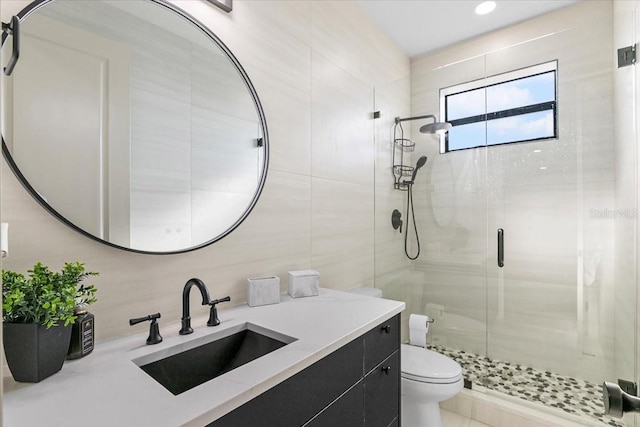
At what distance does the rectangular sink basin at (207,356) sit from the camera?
98 centimetres

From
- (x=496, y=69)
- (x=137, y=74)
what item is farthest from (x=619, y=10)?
(x=137, y=74)

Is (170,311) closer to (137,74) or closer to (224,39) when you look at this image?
(137,74)

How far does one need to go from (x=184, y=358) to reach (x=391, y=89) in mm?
2442

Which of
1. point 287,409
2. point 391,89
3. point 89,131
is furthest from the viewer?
point 391,89

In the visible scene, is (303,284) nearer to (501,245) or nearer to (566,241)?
(501,245)

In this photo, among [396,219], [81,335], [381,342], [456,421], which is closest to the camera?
[81,335]

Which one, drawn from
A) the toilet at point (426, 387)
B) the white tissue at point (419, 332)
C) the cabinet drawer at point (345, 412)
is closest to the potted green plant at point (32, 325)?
the cabinet drawer at point (345, 412)

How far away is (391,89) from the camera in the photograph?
268 centimetres

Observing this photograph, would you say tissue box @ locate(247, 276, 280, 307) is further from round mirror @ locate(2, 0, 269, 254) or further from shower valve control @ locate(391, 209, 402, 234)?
shower valve control @ locate(391, 209, 402, 234)

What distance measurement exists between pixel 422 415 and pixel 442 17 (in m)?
2.72

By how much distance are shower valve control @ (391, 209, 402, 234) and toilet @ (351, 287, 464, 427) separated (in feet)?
3.42

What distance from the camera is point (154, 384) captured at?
0.77 metres

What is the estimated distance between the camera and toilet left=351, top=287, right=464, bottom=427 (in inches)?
67.6

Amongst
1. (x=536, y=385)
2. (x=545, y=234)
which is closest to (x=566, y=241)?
(x=545, y=234)
